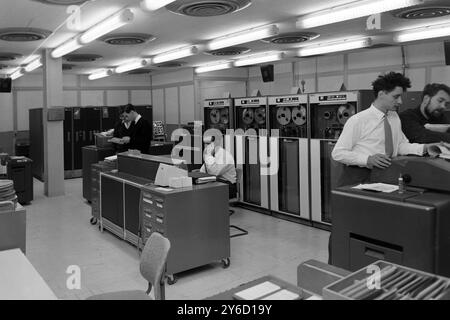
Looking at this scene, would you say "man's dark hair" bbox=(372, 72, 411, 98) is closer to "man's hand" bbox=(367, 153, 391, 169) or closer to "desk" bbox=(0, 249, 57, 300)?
"man's hand" bbox=(367, 153, 391, 169)

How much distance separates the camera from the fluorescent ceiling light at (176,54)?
27.0 ft

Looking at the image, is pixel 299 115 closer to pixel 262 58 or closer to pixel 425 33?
pixel 425 33

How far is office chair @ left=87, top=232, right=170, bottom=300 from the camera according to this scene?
8.16ft

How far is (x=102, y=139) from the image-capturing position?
768 cm

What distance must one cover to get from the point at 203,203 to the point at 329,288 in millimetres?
2945

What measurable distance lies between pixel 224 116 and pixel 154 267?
5.15 m

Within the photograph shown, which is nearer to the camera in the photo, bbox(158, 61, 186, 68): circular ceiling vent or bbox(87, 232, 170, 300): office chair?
bbox(87, 232, 170, 300): office chair

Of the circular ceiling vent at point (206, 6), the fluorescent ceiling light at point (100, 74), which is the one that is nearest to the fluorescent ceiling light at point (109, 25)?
the circular ceiling vent at point (206, 6)

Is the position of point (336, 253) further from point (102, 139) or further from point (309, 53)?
point (309, 53)

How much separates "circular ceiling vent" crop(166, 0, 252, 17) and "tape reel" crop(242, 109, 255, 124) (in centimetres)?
207

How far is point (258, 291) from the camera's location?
1.37 m

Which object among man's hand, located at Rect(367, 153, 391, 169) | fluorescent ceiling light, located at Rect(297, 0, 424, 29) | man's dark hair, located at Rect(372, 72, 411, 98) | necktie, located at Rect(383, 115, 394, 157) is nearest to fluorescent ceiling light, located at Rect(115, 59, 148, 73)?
fluorescent ceiling light, located at Rect(297, 0, 424, 29)

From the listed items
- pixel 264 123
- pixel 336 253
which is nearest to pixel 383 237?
pixel 336 253

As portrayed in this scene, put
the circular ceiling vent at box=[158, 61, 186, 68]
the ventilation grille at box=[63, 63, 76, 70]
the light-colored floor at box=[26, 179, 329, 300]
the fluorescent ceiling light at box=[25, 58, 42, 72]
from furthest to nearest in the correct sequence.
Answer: the circular ceiling vent at box=[158, 61, 186, 68], the ventilation grille at box=[63, 63, 76, 70], the fluorescent ceiling light at box=[25, 58, 42, 72], the light-colored floor at box=[26, 179, 329, 300]
